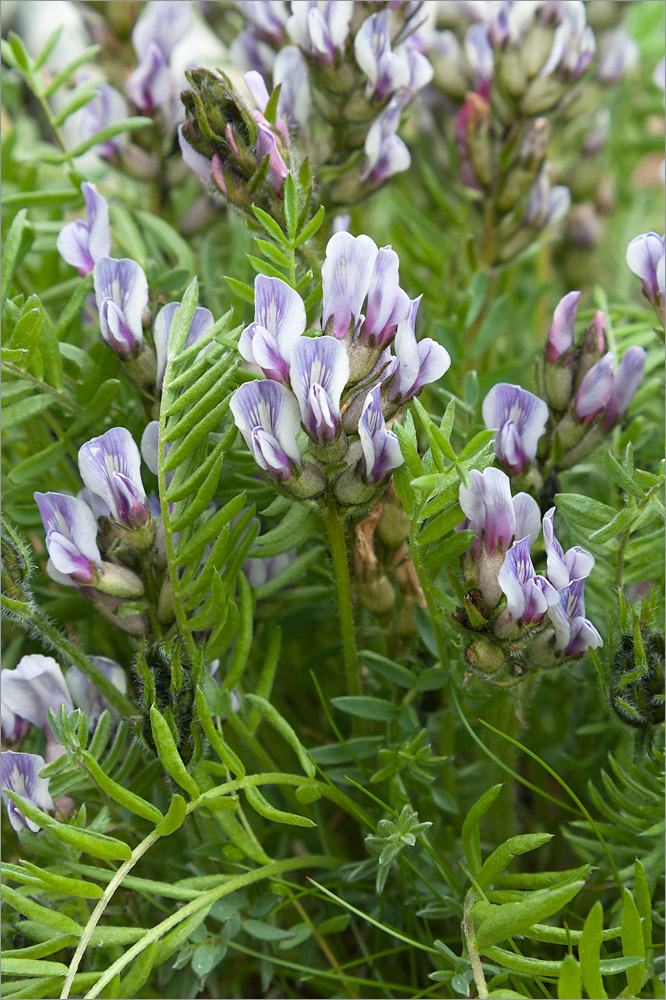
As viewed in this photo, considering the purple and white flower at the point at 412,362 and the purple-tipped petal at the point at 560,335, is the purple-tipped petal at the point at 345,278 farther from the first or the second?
the purple-tipped petal at the point at 560,335

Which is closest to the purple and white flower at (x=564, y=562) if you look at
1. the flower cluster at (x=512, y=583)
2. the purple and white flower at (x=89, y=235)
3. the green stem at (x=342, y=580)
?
the flower cluster at (x=512, y=583)

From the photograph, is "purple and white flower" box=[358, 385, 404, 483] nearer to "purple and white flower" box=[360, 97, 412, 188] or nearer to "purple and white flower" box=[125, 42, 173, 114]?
"purple and white flower" box=[360, 97, 412, 188]

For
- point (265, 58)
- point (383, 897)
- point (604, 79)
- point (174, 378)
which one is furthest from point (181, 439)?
point (604, 79)

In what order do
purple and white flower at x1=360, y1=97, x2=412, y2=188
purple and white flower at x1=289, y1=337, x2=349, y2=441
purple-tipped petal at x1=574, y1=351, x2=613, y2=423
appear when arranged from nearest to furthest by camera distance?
1. purple and white flower at x1=289, y1=337, x2=349, y2=441
2. purple-tipped petal at x1=574, y1=351, x2=613, y2=423
3. purple and white flower at x1=360, y1=97, x2=412, y2=188

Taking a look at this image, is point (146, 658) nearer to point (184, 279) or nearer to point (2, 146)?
point (184, 279)

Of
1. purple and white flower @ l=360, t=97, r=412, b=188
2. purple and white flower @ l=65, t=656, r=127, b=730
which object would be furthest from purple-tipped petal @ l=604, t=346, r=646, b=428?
purple and white flower @ l=65, t=656, r=127, b=730
